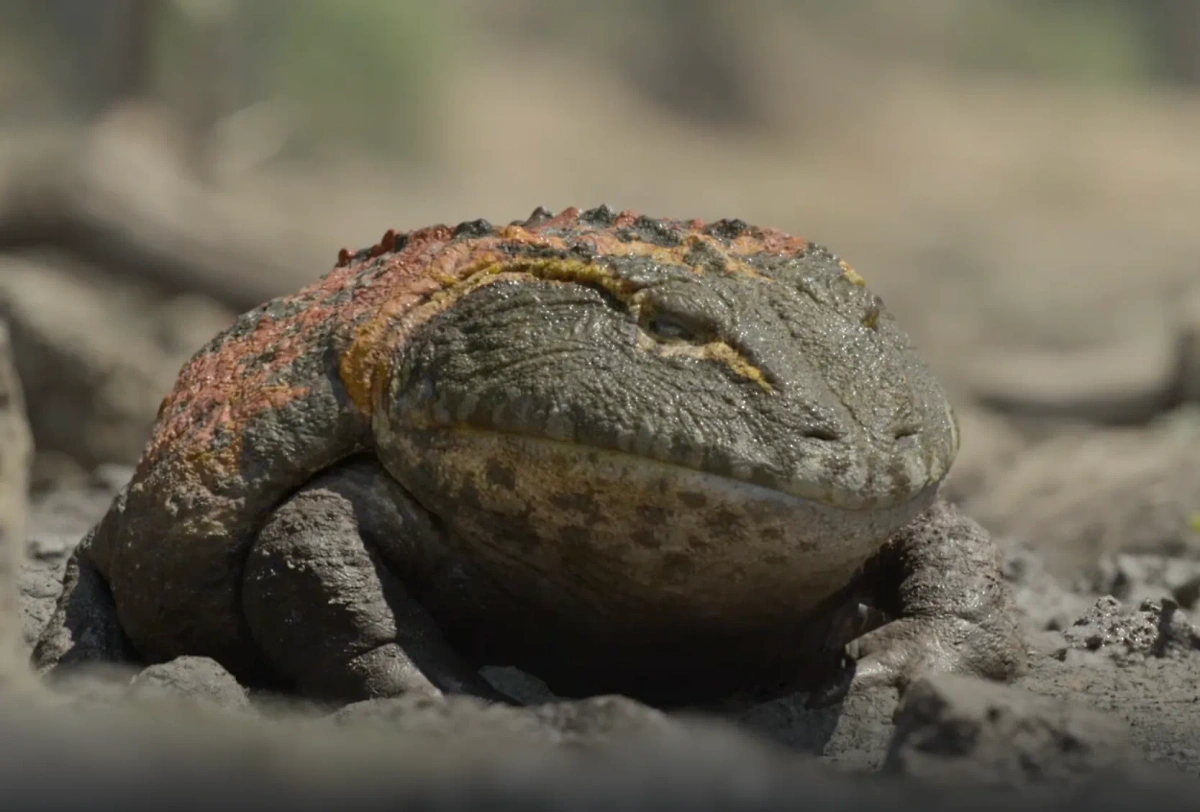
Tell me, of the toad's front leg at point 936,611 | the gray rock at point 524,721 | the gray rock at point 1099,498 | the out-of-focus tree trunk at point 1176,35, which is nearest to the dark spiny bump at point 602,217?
the toad's front leg at point 936,611

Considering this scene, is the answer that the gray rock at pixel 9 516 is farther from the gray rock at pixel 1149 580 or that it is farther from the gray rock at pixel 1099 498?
the gray rock at pixel 1099 498

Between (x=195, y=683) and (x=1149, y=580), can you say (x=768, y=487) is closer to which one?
(x=195, y=683)

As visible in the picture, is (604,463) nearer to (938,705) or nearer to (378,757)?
(938,705)

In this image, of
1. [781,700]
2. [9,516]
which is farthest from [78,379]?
[781,700]

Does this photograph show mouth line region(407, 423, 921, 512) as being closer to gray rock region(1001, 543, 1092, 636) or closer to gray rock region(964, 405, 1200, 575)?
gray rock region(1001, 543, 1092, 636)

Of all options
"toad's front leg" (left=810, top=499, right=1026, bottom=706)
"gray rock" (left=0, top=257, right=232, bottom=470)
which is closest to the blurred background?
"gray rock" (left=0, top=257, right=232, bottom=470)

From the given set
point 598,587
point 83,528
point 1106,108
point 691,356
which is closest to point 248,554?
point 598,587
